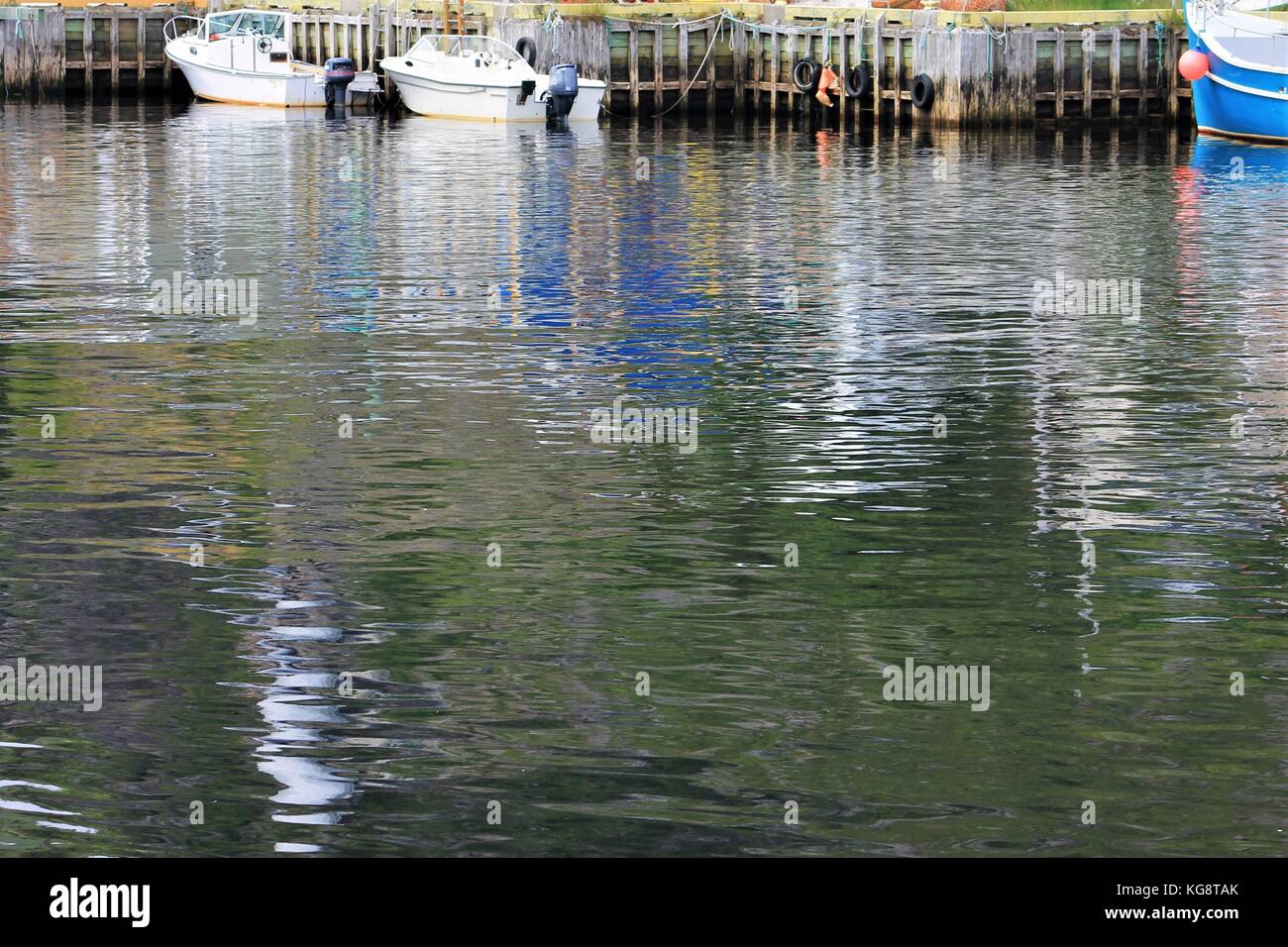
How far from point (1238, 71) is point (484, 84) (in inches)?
804

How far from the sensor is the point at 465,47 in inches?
2601

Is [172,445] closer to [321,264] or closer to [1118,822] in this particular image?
[1118,822]

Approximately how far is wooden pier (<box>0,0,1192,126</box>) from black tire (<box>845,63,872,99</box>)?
149 mm

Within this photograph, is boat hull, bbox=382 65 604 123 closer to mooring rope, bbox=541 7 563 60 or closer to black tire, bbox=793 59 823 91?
mooring rope, bbox=541 7 563 60

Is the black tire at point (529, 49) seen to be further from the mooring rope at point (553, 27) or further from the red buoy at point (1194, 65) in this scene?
the red buoy at point (1194, 65)

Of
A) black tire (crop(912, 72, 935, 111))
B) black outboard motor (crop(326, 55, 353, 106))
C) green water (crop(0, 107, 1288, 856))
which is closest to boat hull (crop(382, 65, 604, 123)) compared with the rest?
black outboard motor (crop(326, 55, 353, 106))

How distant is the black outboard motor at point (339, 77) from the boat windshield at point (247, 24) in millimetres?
4526

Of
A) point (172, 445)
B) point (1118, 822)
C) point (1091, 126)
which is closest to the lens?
point (1118, 822)

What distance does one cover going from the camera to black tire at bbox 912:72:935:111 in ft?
191

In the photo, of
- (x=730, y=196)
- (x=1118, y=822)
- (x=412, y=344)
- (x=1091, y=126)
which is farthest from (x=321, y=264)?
(x=1091, y=126)
